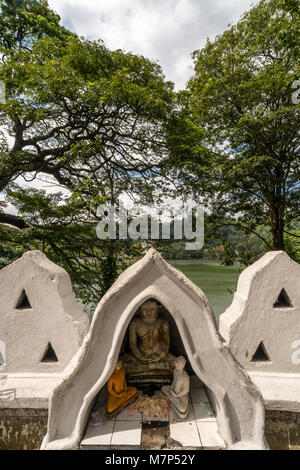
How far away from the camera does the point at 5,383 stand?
304 cm

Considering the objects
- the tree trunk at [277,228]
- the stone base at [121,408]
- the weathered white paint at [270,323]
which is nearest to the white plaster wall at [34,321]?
the stone base at [121,408]

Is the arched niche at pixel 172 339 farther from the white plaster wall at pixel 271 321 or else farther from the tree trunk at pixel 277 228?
the tree trunk at pixel 277 228

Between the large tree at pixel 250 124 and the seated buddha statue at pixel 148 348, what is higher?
the large tree at pixel 250 124

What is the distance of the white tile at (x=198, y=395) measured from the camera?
10.1ft

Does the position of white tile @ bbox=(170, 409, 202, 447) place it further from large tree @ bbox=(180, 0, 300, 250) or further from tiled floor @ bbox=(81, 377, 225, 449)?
large tree @ bbox=(180, 0, 300, 250)

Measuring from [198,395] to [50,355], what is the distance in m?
2.27

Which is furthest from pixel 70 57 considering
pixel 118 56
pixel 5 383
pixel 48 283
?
pixel 5 383

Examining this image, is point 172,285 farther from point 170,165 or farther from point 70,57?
point 70,57

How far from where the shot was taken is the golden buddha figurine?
9.27 feet

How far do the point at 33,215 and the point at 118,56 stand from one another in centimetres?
648

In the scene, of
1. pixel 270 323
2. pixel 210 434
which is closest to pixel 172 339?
pixel 210 434

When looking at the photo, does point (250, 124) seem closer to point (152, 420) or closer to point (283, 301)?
point (283, 301)

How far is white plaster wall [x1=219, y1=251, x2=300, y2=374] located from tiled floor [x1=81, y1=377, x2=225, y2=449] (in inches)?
36.8

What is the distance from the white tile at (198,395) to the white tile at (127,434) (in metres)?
0.85
